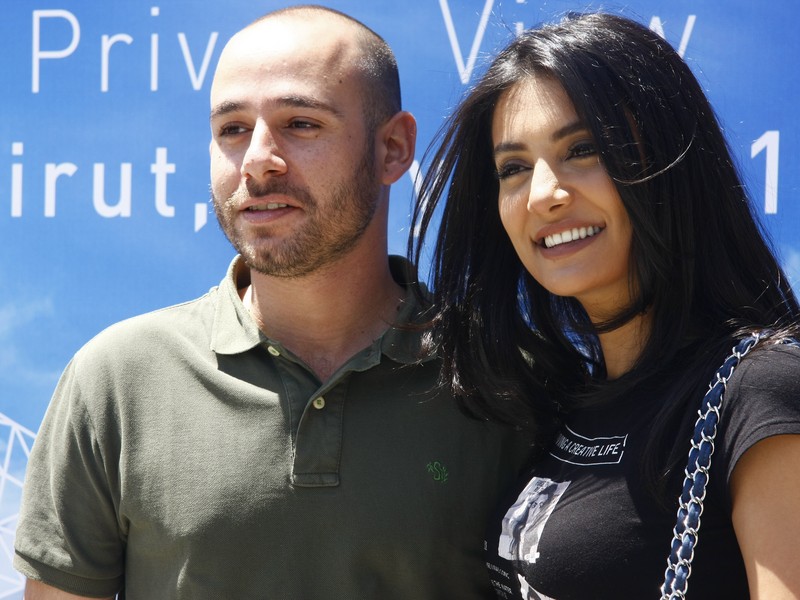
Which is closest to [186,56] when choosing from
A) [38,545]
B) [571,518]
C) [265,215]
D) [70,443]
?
[265,215]

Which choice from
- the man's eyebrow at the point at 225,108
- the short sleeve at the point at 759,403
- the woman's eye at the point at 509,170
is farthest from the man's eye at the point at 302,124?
the short sleeve at the point at 759,403

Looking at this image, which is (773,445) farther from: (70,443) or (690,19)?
(690,19)

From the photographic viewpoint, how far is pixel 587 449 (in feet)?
5.33

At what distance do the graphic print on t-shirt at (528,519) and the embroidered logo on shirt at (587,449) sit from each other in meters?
0.05

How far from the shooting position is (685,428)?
1.43 metres

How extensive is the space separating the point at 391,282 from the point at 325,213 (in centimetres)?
26

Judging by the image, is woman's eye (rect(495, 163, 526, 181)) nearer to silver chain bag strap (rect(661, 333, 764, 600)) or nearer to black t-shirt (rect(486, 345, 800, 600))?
black t-shirt (rect(486, 345, 800, 600))

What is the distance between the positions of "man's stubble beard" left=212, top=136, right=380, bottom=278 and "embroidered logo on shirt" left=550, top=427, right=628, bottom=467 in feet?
1.94

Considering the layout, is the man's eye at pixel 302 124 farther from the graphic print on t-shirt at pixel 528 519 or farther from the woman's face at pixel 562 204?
the graphic print on t-shirt at pixel 528 519

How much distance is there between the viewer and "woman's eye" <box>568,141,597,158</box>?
63.9 inches

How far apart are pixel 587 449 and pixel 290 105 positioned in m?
0.87

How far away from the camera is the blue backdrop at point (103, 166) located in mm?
2537

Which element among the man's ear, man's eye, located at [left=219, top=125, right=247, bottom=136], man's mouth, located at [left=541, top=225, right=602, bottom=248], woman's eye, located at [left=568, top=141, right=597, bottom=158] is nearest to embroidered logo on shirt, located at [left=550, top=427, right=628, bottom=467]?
man's mouth, located at [left=541, top=225, right=602, bottom=248]

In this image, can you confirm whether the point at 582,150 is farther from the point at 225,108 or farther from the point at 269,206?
the point at 225,108
